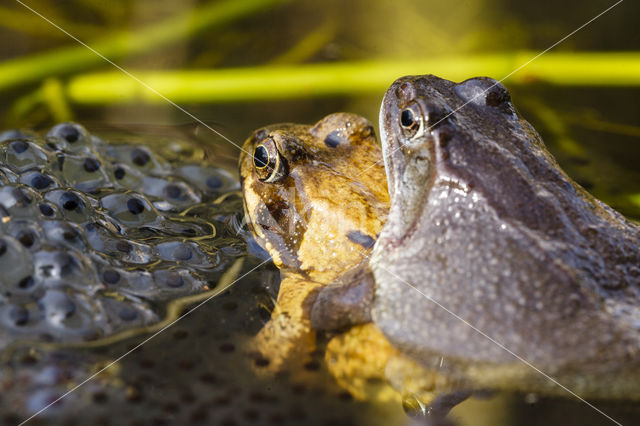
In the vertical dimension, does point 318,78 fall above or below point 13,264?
above

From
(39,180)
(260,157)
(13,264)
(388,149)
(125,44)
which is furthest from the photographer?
(125,44)

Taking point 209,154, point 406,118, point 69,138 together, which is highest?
point 406,118

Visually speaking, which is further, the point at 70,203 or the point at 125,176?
the point at 125,176

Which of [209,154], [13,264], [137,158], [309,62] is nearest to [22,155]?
[137,158]

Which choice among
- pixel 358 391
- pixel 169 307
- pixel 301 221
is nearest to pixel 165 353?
pixel 169 307

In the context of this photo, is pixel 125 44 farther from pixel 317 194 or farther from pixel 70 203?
pixel 317 194

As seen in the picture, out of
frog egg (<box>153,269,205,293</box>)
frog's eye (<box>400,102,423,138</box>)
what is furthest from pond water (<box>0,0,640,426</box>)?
frog's eye (<box>400,102,423,138</box>)

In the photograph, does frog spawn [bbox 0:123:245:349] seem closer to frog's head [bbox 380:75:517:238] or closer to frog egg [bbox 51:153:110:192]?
frog egg [bbox 51:153:110:192]
